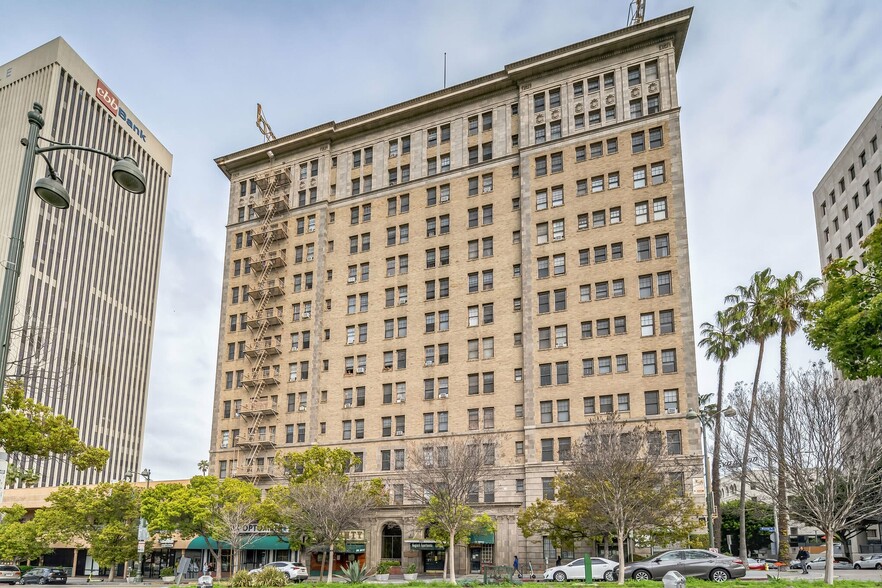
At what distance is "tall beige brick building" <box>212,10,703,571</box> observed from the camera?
5788 centimetres

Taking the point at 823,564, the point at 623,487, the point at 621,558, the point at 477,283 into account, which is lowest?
the point at 823,564

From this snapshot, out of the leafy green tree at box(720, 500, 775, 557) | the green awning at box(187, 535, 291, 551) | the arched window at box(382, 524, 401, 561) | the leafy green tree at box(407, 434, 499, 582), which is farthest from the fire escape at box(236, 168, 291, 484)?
the leafy green tree at box(720, 500, 775, 557)

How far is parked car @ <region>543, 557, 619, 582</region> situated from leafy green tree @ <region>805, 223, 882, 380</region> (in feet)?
69.0

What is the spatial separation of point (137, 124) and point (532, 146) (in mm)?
100576

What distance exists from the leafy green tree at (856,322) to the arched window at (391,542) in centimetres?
4526

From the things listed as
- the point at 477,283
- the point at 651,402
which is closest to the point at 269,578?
the point at 651,402

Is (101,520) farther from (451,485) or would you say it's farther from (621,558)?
(621,558)

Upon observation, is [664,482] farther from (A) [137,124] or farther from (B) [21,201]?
(A) [137,124]

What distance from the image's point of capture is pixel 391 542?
62.1 metres

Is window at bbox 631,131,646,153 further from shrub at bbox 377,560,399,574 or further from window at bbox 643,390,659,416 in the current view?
shrub at bbox 377,560,399,574

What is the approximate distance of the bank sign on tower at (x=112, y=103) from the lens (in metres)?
130

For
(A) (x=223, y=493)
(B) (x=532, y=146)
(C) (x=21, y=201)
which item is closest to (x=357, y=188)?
(B) (x=532, y=146)

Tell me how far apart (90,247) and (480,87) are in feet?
284

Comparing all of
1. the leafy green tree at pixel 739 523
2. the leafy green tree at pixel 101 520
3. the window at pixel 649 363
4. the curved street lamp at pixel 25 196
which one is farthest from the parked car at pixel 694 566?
the leafy green tree at pixel 739 523
